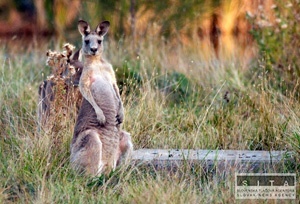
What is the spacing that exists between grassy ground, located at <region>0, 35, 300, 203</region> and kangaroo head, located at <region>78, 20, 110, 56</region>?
831mm

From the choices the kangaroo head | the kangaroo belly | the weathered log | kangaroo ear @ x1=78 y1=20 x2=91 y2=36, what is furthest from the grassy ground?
kangaroo ear @ x1=78 y1=20 x2=91 y2=36

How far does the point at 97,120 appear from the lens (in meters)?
6.37

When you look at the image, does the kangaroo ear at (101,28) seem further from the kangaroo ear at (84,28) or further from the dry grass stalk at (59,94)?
the dry grass stalk at (59,94)

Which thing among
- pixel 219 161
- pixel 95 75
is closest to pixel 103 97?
pixel 95 75

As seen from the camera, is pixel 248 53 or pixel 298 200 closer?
pixel 298 200

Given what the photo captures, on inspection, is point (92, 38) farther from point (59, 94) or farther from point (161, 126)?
point (161, 126)

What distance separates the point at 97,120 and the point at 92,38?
784 millimetres

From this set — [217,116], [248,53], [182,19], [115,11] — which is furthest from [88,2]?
[217,116]

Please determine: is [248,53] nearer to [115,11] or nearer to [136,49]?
[136,49]

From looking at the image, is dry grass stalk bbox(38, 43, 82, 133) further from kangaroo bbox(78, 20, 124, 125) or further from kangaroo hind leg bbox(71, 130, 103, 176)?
kangaroo hind leg bbox(71, 130, 103, 176)

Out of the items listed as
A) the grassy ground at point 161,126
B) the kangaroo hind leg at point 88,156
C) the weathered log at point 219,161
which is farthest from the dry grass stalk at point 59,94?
the weathered log at point 219,161

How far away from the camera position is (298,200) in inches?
219

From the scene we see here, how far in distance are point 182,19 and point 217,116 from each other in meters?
4.81

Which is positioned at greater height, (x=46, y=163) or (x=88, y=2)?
(x=88, y=2)
